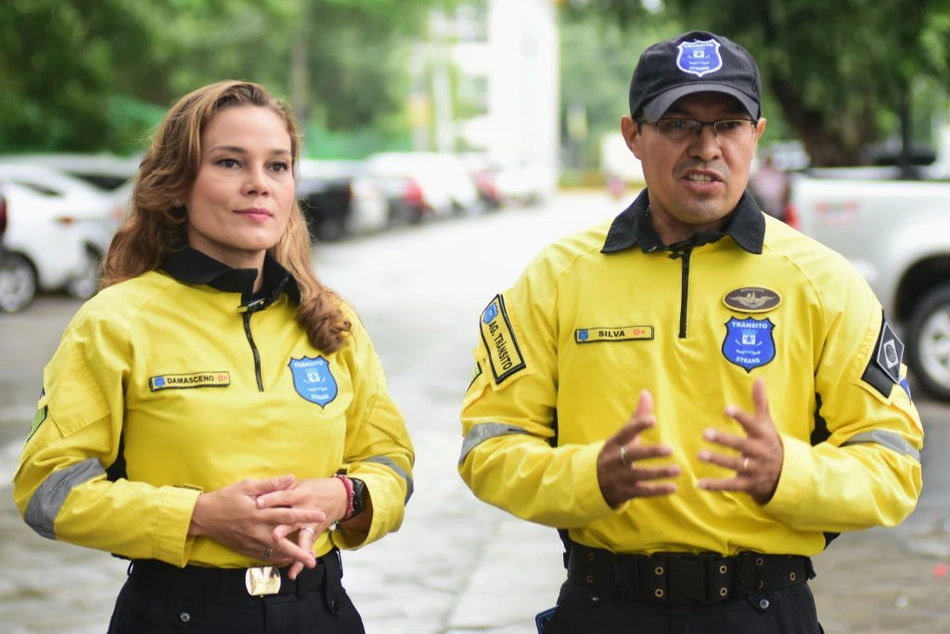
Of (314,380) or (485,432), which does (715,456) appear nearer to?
(485,432)

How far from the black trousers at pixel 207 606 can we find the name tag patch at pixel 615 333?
75 centimetres

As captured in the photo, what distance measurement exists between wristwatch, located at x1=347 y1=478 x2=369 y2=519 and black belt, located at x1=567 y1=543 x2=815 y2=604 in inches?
20.5

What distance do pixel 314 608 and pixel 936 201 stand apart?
8555 mm

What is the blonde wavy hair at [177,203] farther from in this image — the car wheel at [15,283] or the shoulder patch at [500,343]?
the car wheel at [15,283]

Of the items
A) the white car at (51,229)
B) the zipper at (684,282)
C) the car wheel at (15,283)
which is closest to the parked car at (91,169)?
the white car at (51,229)

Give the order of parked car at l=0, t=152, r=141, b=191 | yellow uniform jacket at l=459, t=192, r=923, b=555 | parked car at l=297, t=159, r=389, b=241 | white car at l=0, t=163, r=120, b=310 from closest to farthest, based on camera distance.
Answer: yellow uniform jacket at l=459, t=192, r=923, b=555 < white car at l=0, t=163, r=120, b=310 < parked car at l=0, t=152, r=141, b=191 < parked car at l=297, t=159, r=389, b=241

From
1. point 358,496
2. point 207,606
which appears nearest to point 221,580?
point 207,606

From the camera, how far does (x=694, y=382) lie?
9.22 feet

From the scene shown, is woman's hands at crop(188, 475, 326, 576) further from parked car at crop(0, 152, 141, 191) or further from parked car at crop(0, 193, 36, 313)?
parked car at crop(0, 152, 141, 191)

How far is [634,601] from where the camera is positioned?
9.41 ft

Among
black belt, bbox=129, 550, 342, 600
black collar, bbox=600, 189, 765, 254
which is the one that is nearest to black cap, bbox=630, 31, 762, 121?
black collar, bbox=600, 189, 765, 254

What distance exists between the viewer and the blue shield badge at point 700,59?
284 centimetres

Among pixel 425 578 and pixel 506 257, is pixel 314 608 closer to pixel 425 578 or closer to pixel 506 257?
pixel 425 578

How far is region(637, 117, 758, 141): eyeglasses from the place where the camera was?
286 cm
